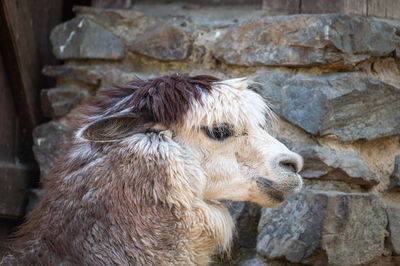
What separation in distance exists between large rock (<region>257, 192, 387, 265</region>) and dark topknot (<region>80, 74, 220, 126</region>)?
0.90m

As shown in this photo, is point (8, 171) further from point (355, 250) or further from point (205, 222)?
point (355, 250)

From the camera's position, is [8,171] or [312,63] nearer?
[312,63]

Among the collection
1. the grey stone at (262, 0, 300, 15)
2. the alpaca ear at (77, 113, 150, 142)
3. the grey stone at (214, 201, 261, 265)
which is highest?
the grey stone at (262, 0, 300, 15)

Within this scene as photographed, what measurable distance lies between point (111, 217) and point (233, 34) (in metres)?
1.58

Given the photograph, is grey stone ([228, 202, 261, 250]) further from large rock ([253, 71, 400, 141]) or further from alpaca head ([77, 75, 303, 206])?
alpaca head ([77, 75, 303, 206])

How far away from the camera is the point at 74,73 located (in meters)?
3.85

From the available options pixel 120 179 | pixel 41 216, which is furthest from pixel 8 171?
pixel 120 179

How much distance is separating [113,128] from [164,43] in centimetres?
137

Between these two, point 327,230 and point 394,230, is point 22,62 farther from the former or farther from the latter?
point 394,230

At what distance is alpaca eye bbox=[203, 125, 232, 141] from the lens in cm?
242

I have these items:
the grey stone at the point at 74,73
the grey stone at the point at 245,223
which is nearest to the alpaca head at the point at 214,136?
the grey stone at the point at 245,223

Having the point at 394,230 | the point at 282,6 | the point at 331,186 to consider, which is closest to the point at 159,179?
the point at 331,186

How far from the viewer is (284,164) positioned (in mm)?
2340

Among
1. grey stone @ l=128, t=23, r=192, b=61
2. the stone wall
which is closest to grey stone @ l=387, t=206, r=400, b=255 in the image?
the stone wall
